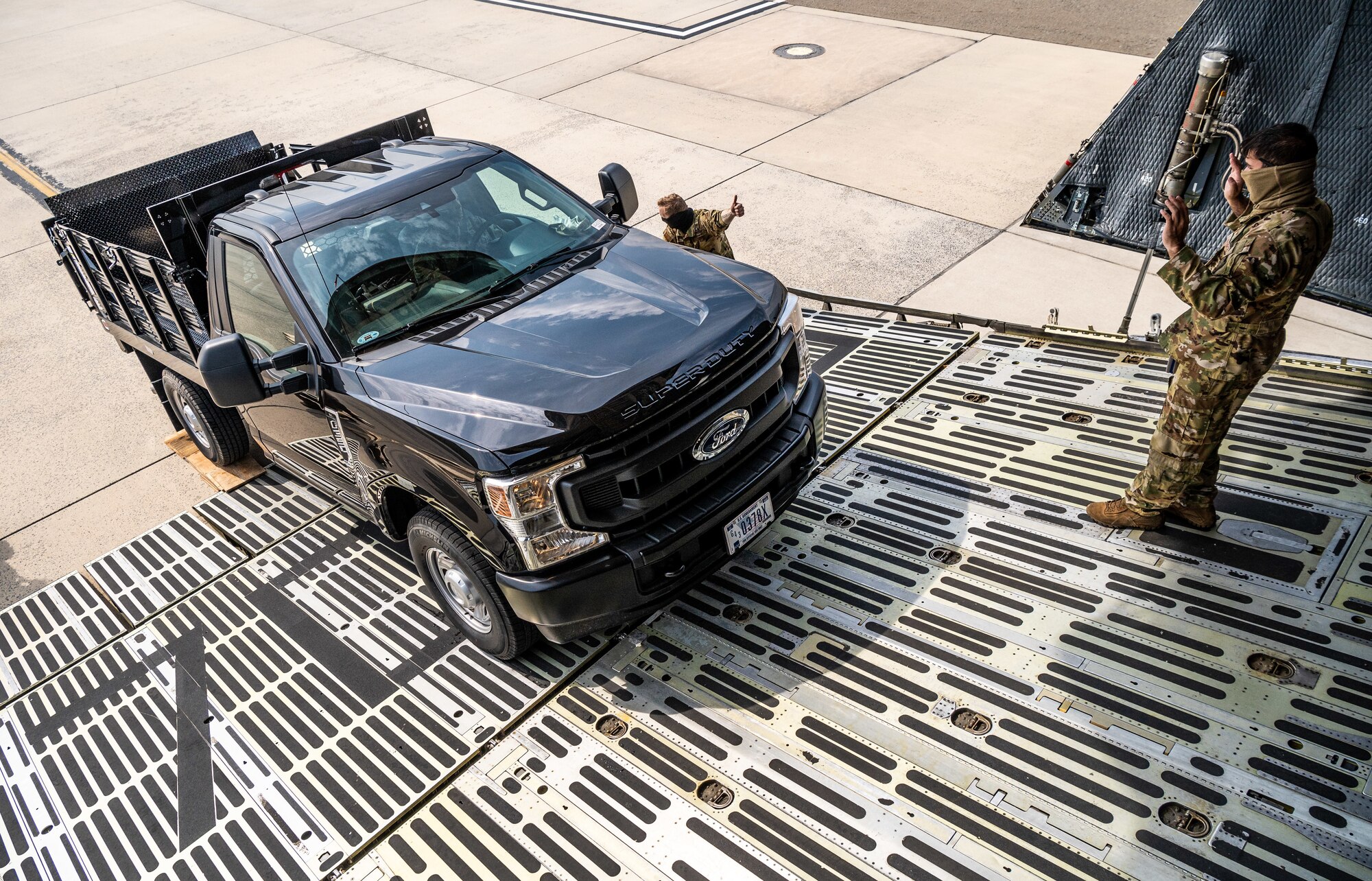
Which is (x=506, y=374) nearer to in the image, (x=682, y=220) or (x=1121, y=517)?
(x=682, y=220)

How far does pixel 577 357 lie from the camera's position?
362 cm

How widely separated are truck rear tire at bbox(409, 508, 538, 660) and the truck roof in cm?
165

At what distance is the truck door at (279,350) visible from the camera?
4316 mm

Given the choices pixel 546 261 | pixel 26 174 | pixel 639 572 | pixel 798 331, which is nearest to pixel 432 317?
pixel 546 261

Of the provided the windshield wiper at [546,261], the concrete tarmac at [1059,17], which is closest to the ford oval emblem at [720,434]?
the windshield wiper at [546,261]

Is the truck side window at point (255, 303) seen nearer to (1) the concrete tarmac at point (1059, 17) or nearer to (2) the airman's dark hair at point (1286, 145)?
(2) the airman's dark hair at point (1286, 145)

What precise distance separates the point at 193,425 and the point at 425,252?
3036 millimetres

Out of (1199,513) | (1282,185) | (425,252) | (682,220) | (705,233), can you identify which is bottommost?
(1199,513)

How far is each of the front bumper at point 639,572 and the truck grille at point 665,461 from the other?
0.08 m

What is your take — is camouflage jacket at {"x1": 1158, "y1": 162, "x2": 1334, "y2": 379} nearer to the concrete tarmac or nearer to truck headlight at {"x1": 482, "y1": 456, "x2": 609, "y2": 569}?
truck headlight at {"x1": 482, "y1": 456, "x2": 609, "y2": 569}

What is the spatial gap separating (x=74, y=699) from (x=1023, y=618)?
4444mm

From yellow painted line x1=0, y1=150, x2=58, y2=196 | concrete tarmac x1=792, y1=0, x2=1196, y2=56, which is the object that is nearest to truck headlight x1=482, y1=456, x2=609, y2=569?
yellow painted line x1=0, y1=150, x2=58, y2=196

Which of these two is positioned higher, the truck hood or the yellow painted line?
the truck hood

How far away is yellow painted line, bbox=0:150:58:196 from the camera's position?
11969mm
